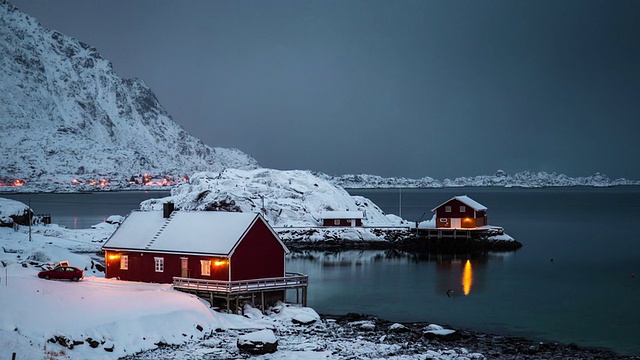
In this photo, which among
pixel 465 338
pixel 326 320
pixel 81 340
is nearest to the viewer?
pixel 81 340

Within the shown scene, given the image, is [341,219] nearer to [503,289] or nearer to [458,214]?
[458,214]

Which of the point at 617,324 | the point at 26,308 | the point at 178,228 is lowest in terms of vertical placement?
the point at 617,324

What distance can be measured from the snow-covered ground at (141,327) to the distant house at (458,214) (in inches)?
2380

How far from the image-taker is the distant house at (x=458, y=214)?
10075 cm

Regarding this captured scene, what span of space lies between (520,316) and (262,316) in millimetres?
20963

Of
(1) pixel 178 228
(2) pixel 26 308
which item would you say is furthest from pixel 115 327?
(1) pixel 178 228

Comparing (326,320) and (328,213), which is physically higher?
(328,213)

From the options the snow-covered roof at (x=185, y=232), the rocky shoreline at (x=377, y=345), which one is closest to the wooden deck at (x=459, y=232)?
the rocky shoreline at (x=377, y=345)

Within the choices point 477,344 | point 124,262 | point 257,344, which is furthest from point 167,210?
point 477,344

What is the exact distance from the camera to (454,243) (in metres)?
97.9

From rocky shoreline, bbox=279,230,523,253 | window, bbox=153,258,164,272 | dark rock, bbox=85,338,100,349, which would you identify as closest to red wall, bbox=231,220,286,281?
window, bbox=153,258,164,272

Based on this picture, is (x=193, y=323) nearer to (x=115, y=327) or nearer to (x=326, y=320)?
(x=115, y=327)

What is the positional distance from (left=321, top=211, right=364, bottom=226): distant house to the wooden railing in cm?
6110

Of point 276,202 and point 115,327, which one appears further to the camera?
point 276,202
